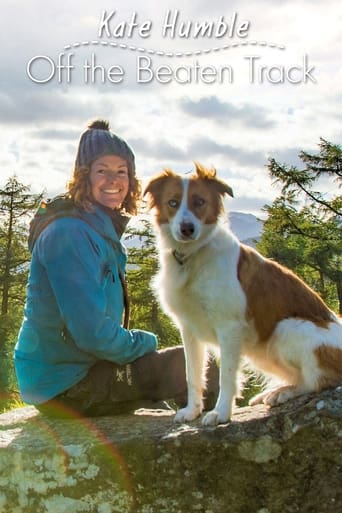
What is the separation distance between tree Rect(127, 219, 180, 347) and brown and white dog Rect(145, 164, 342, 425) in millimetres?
12026

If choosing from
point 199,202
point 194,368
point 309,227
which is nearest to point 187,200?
point 199,202

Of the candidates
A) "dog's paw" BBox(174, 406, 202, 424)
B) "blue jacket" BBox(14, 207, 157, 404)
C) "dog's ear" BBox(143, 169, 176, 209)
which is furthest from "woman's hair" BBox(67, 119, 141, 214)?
"dog's paw" BBox(174, 406, 202, 424)

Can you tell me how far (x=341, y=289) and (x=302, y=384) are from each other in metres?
13.5

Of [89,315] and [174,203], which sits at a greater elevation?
[174,203]

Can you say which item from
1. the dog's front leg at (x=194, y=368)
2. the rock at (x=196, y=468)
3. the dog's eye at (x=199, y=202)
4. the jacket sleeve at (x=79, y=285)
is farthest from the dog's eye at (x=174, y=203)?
the rock at (x=196, y=468)

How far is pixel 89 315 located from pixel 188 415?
1082 mm

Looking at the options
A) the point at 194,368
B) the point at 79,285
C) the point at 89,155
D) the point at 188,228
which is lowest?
the point at 194,368

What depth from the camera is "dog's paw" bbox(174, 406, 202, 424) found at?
4.59m

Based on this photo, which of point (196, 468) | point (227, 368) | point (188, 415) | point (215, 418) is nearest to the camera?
point (196, 468)

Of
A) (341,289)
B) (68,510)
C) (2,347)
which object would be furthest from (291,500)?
(2,347)

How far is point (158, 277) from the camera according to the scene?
5.18 meters

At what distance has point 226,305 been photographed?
4578mm

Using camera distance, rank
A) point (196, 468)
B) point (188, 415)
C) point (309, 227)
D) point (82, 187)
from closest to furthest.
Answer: point (196, 468), point (188, 415), point (82, 187), point (309, 227)

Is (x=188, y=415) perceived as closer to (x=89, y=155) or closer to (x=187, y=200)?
(x=187, y=200)
